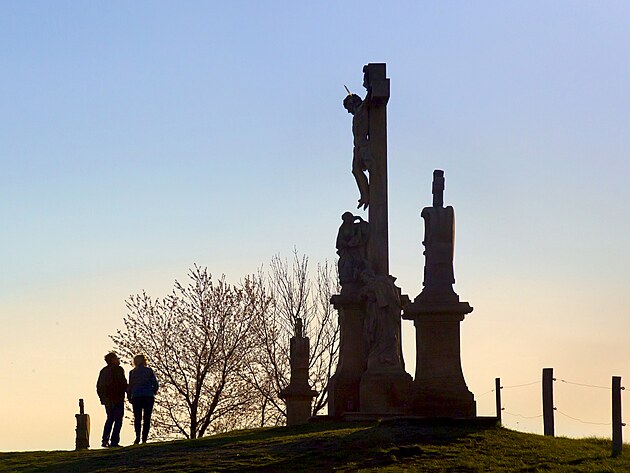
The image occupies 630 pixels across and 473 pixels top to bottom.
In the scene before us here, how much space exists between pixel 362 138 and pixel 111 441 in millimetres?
9203

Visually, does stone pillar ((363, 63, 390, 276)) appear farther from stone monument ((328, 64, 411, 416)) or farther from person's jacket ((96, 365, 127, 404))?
person's jacket ((96, 365, 127, 404))

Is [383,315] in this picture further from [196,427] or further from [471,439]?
[196,427]

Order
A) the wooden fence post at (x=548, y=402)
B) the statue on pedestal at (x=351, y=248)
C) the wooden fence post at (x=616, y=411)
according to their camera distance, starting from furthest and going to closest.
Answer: the statue on pedestal at (x=351, y=248) → the wooden fence post at (x=548, y=402) → the wooden fence post at (x=616, y=411)

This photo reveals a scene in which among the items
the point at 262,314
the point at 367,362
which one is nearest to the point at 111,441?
the point at 367,362

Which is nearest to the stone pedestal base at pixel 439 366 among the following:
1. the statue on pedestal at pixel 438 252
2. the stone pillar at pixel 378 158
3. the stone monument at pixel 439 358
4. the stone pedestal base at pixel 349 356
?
the stone monument at pixel 439 358

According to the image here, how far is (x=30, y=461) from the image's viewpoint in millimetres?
23469

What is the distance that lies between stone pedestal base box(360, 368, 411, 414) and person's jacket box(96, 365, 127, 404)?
181 inches

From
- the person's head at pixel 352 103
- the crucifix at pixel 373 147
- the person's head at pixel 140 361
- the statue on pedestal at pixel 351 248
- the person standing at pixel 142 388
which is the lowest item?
the person standing at pixel 142 388

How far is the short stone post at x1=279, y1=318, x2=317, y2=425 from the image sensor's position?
100ft

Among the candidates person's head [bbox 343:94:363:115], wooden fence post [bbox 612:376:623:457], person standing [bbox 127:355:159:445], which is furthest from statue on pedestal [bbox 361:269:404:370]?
wooden fence post [bbox 612:376:623:457]

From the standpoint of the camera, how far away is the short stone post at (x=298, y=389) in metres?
30.5

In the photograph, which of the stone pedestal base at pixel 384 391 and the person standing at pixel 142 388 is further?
the stone pedestal base at pixel 384 391

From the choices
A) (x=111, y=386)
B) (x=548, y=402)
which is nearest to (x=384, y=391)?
(x=548, y=402)

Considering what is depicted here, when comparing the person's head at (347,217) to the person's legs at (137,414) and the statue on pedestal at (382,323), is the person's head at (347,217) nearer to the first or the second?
the statue on pedestal at (382,323)
